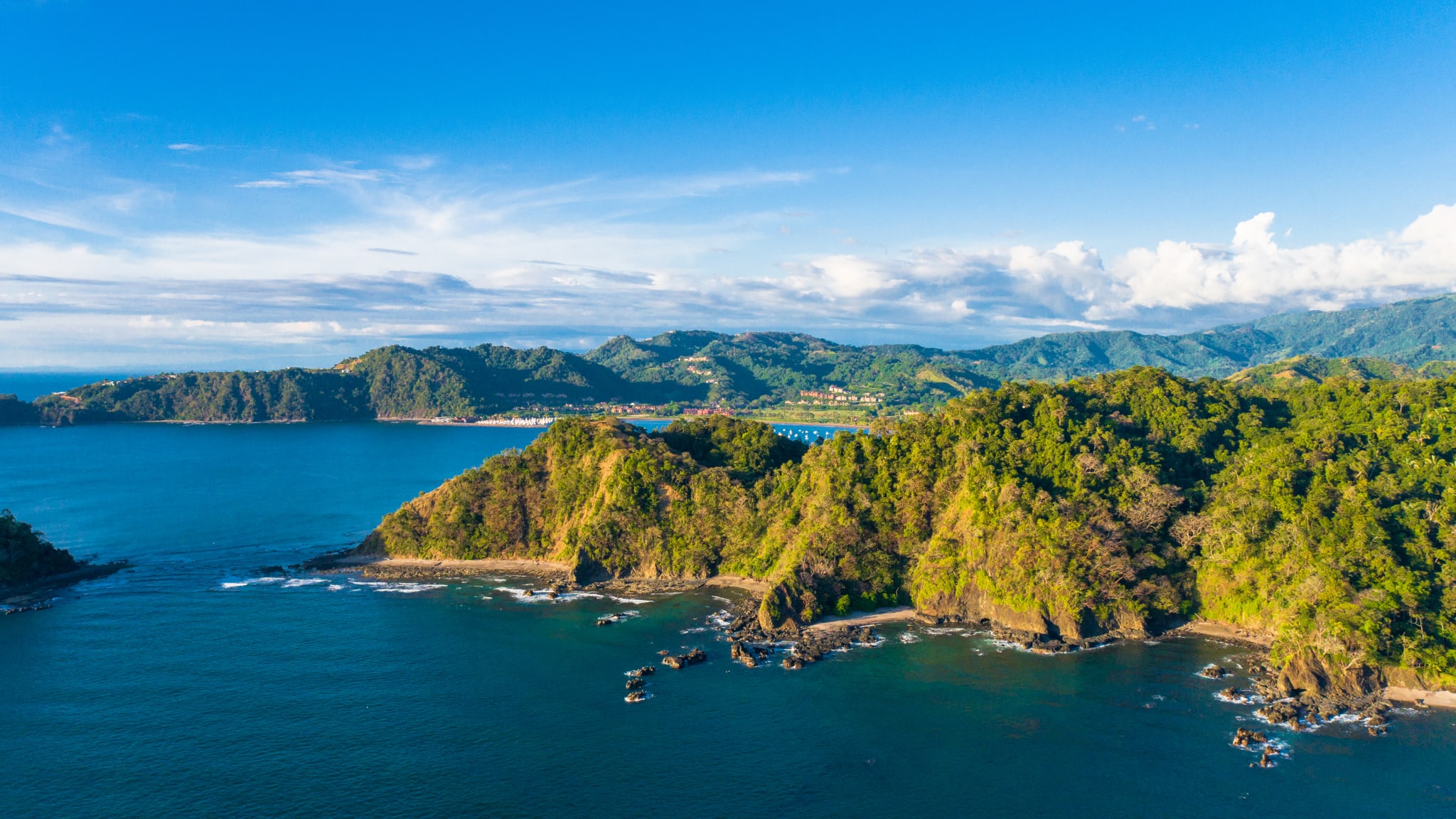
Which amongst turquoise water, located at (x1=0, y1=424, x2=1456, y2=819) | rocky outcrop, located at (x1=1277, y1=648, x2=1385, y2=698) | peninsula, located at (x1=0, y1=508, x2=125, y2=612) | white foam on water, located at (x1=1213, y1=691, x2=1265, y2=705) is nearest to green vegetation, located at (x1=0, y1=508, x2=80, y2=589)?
peninsula, located at (x1=0, y1=508, x2=125, y2=612)

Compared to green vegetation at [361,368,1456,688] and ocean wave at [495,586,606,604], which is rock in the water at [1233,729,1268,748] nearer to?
green vegetation at [361,368,1456,688]

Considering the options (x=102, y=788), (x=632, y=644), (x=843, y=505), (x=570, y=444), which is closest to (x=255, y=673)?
→ (x=102, y=788)

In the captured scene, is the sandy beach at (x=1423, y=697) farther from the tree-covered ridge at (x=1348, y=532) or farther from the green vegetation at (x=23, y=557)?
the green vegetation at (x=23, y=557)

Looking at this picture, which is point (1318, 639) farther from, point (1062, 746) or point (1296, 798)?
point (1062, 746)

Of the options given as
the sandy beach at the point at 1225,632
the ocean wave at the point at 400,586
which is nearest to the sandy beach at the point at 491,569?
the ocean wave at the point at 400,586

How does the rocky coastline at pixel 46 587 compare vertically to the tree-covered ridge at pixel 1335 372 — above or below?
below

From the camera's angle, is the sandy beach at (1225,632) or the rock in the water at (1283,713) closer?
the rock in the water at (1283,713)

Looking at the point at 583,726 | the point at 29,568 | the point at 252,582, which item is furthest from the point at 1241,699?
the point at 29,568
